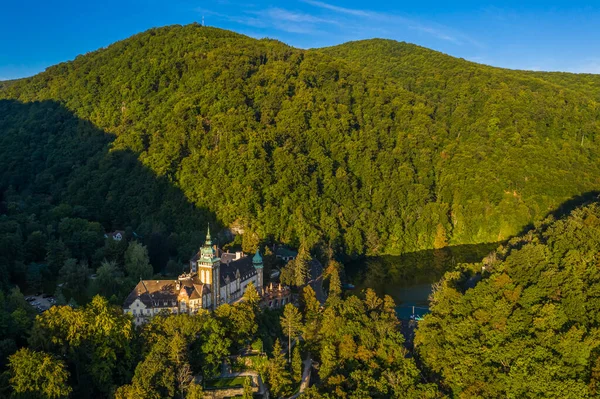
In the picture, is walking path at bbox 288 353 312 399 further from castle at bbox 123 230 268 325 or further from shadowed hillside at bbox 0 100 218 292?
shadowed hillside at bbox 0 100 218 292

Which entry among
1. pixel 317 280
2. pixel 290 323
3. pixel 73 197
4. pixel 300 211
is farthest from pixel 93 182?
pixel 290 323

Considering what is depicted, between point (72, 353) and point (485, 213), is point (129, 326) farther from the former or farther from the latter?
→ point (485, 213)

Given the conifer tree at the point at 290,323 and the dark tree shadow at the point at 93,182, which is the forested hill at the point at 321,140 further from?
the conifer tree at the point at 290,323

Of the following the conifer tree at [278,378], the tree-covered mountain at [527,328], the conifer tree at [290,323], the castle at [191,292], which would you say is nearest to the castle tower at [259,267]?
the castle at [191,292]

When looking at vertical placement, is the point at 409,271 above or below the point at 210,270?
below

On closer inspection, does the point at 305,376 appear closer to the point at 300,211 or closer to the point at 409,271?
the point at 409,271
